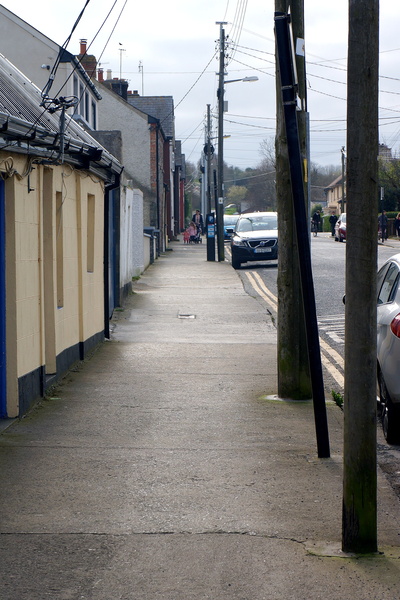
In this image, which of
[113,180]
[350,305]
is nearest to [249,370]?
[113,180]

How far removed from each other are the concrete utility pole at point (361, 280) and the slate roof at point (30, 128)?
304 cm

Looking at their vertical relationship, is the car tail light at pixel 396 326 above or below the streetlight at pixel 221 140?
below

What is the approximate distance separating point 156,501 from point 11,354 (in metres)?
2.72

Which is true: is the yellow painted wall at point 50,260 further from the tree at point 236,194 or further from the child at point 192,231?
the tree at point 236,194

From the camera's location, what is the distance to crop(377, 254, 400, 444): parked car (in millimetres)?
6914

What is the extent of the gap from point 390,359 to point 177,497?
2.43 metres

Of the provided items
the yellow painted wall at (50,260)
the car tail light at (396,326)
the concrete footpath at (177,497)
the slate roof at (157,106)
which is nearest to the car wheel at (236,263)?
the yellow painted wall at (50,260)

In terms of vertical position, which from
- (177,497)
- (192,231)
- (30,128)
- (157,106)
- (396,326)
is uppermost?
(157,106)

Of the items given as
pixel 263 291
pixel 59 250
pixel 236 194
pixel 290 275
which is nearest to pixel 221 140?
pixel 263 291

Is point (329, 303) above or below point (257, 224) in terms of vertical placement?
below

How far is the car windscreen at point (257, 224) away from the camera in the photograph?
29469 millimetres

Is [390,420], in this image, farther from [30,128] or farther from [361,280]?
[30,128]

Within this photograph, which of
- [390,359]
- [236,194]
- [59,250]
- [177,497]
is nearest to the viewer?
[177,497]

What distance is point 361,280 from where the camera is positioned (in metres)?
4.62
